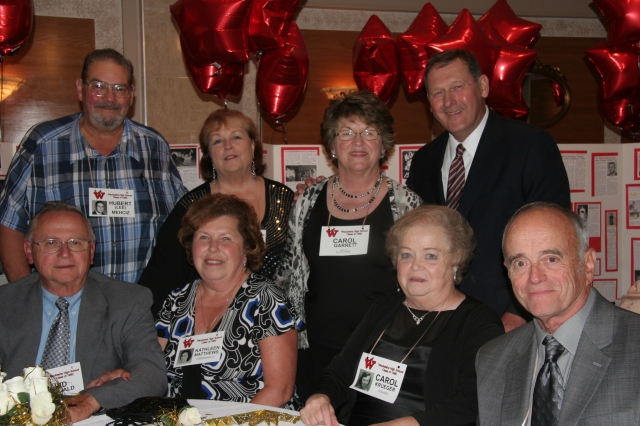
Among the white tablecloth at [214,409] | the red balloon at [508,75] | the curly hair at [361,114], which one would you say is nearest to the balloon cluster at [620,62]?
the red balloon at [508,75]

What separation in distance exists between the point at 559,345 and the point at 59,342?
2.06m

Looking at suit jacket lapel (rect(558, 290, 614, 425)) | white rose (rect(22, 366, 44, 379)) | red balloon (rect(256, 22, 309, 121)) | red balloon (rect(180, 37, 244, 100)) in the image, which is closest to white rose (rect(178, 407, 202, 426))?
white rose (rect(22, 366, 44, 379))

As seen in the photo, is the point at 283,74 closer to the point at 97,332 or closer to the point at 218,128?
the point at 218,128

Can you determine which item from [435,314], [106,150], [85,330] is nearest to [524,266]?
[435,314]

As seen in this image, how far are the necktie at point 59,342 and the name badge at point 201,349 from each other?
0.49m

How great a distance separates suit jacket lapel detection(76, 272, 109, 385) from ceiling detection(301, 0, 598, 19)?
14.0 feet

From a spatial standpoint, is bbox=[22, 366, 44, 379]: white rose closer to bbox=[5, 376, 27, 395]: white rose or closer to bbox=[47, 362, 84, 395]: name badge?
bbox=[5, 376, 27, 395]: white rose

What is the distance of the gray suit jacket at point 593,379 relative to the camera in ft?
5.85

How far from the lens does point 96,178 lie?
143 inches

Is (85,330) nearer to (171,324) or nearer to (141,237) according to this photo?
(171,324)

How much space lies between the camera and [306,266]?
3262mm

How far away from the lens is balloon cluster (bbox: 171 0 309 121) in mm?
3957

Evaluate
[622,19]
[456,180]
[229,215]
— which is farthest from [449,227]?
[622,19]

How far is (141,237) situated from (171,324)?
35.6 inches
